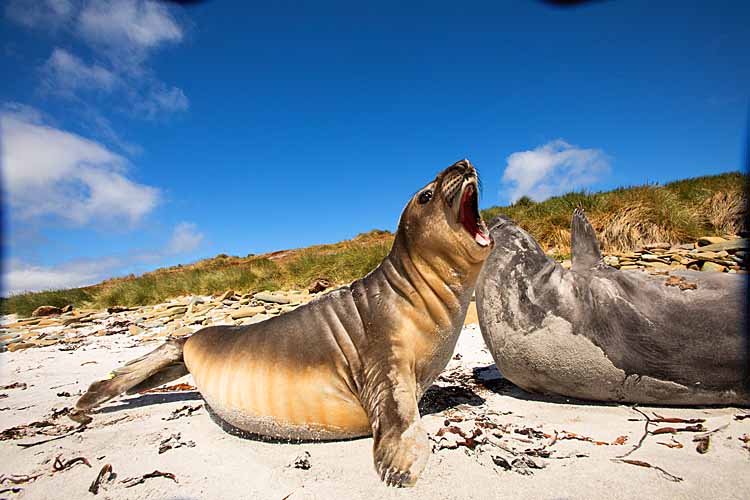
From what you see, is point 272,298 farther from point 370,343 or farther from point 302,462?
point 302,462

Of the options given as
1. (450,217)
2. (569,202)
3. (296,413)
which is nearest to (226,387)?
(296,413)

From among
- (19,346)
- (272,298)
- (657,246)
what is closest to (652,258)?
(657,246)

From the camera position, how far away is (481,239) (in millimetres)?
2703

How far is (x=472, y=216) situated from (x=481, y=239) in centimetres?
18

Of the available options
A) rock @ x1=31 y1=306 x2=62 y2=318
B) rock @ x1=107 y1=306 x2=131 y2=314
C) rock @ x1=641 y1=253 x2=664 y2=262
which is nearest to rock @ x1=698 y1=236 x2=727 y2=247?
rock @ x1=641 y1=253 x2=664 y2=262

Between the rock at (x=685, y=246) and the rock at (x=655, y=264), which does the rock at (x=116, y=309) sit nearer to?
the rock at (x=655, y=264)

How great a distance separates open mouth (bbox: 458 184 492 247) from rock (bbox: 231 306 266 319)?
6.51 metres

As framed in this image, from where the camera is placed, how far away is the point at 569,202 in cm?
1209

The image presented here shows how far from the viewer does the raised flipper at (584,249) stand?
341cm

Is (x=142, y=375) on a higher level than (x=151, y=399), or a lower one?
higher

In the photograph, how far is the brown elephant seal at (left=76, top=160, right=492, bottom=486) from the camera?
8.44 feet

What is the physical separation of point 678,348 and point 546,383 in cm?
87

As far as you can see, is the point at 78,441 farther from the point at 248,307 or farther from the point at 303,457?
the point at 248,307

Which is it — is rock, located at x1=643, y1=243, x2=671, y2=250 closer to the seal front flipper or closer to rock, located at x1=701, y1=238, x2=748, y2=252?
rock, located at x1=701, y1=238, x2=748, y2=252
